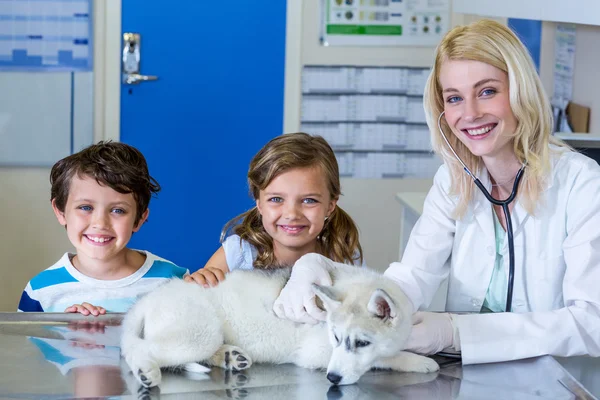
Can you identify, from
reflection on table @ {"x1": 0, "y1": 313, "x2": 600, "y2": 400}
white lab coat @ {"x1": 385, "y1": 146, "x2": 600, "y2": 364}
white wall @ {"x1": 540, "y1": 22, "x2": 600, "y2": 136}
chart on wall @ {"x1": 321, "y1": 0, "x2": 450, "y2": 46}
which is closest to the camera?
reflection on table @ {"x1": 0, "y1": 313, "x2": 600, "y2": 400}

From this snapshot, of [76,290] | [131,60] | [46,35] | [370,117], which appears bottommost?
[76,290]

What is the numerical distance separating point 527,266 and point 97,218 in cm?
99

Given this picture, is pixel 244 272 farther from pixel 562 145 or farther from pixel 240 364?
pixel 562 145

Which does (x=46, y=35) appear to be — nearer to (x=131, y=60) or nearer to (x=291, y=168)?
(x=131, y=60)

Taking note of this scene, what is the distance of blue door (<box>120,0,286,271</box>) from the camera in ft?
13.9

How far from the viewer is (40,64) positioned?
4.13m

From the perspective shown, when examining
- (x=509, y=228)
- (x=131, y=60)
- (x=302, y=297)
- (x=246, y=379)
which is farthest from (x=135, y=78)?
(x=246, y=379)

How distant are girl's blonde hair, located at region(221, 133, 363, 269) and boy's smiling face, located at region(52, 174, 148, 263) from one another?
33 cm

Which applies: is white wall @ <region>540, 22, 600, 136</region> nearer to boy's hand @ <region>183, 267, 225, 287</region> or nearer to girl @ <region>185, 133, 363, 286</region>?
girl @ <region>185, 133, 363, 286</region>

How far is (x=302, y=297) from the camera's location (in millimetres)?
1382

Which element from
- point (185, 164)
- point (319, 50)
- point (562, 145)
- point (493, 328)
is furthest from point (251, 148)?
point (493, 328)

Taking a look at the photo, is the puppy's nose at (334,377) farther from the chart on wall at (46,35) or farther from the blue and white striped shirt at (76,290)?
the chart on wall at (46,35)

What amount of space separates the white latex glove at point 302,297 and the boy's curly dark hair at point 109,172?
2.18ft

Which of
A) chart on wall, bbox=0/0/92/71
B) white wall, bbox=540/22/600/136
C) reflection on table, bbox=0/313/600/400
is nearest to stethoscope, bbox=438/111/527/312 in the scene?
reflection on table, bbox=0/313/600/400
